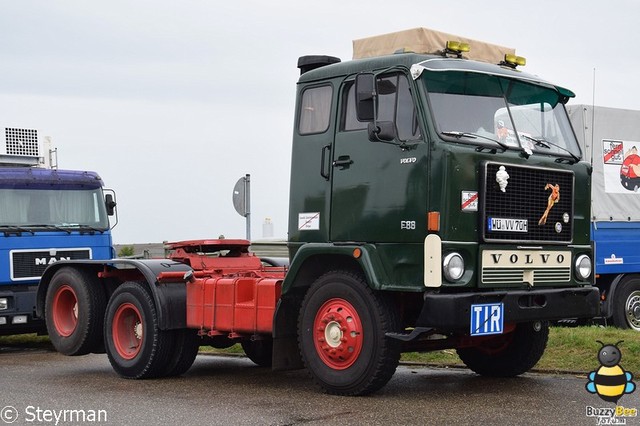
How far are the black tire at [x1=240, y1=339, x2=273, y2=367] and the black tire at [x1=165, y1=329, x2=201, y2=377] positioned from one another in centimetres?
121

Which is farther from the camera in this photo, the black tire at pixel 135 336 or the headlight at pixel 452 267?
the black tire at pixel 135 336

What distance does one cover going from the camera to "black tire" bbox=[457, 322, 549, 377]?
412 inches

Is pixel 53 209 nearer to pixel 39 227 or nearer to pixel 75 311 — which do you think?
pixel 39 227

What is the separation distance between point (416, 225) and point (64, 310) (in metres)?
5.40

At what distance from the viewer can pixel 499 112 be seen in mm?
9492

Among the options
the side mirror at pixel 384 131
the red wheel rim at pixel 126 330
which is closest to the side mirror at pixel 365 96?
the side mirror at pixel 384 131

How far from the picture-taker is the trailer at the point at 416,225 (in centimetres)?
887

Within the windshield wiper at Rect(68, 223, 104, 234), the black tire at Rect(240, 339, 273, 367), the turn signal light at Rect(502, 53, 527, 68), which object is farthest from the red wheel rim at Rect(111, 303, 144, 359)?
the turn signal light at Rect(502, 53, 527, 68)

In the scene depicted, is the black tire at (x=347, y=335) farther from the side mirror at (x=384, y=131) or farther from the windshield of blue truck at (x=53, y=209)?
the windshield of blue truck at (x=53, y=209)

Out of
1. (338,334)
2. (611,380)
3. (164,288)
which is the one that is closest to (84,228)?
(164,288)

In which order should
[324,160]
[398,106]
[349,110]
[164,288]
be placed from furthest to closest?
1. [164,288]
2. [324,160]
3. [349,110]
4. [398,106]

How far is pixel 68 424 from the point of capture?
26.7 feet

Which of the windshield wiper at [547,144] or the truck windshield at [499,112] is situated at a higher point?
the truck windshield at [499,112]

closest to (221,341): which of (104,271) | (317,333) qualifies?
(104,271)
